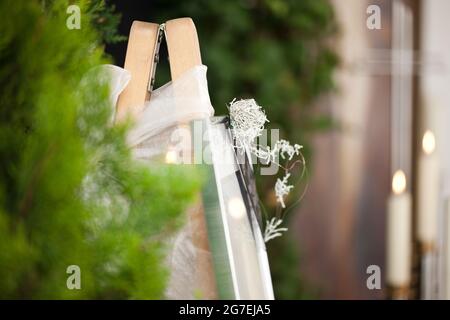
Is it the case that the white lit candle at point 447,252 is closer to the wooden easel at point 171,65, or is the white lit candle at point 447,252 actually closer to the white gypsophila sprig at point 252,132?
the white gypsophila sprig at point 252,132

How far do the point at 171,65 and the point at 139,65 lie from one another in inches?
1.7

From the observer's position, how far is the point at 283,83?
6.09 ft

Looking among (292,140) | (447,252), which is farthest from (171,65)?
(292,140)

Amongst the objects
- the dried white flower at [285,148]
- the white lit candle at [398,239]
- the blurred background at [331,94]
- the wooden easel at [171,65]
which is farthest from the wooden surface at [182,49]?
the blurred background at [331,94]

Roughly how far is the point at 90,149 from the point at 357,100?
Answer: 170 centimetres

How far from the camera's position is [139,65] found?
1.96 feet

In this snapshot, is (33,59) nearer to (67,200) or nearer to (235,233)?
(67,200)

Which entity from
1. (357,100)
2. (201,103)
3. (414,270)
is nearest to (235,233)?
(201,103)

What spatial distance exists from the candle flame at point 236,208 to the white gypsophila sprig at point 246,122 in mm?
65

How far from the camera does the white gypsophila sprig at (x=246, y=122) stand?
1.99 feet

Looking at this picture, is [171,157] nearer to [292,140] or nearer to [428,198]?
[428,198]

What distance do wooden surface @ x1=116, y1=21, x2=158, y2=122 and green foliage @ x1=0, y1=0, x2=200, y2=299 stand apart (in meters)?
0.16
